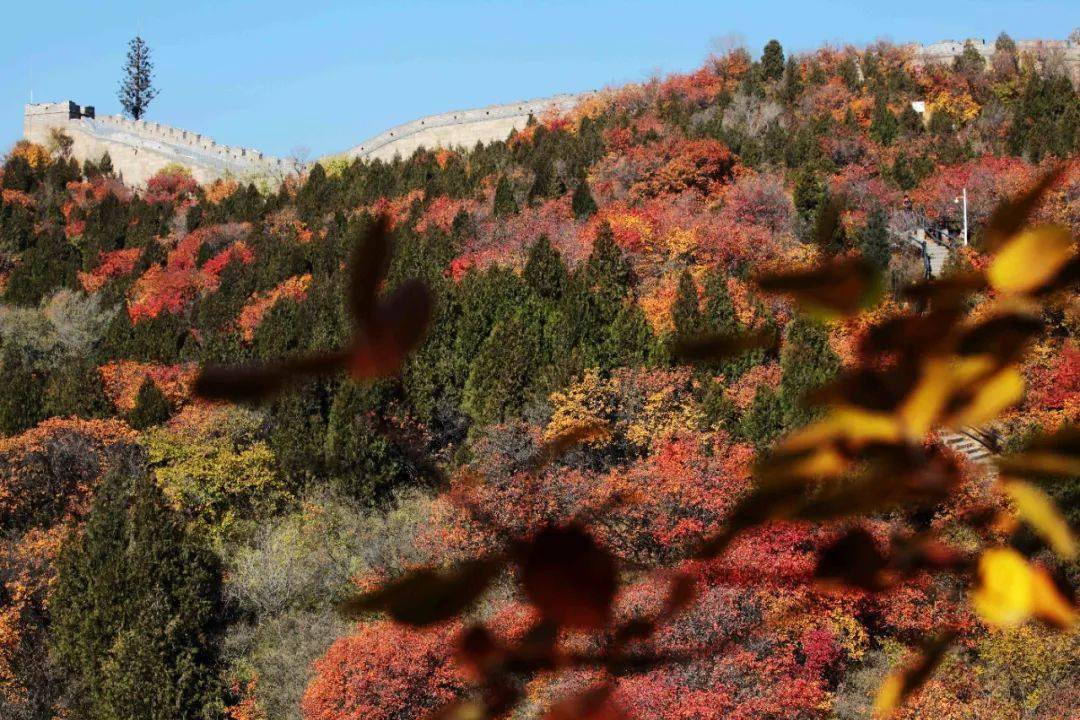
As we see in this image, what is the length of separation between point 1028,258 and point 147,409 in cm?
1760

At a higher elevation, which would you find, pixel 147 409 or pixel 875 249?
pixel 875 249

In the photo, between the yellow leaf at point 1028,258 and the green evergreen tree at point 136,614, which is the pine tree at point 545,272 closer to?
the green evergreen tree at point 136,614

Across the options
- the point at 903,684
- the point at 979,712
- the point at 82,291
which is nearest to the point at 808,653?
the point at 979,712

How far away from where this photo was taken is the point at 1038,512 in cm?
88

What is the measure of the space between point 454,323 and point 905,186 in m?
9.51

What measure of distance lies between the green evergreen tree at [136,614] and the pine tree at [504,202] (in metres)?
9.15

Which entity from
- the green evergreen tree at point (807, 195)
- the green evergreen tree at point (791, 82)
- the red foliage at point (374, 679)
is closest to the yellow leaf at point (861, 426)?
the red foliage at point (374, 679)

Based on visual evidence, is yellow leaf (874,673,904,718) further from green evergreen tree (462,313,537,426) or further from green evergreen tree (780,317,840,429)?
green evergreen tree (462,313,537,426)

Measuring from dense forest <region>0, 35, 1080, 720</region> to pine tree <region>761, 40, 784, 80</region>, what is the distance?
86 mm

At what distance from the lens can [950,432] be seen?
0.92 meters

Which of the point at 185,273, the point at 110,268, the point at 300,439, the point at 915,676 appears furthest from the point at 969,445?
the point at 110,268

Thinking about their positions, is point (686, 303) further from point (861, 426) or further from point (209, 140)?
point (209, 140)

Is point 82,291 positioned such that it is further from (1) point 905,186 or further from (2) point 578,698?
(2) point 578,698

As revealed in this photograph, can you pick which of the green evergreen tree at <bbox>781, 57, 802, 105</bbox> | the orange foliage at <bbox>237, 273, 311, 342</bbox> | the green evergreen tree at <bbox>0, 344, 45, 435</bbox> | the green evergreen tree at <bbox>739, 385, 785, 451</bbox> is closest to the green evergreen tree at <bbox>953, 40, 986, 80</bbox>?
the green evergreen tree at <bbox>781, 57, 802, 105</bbox>
